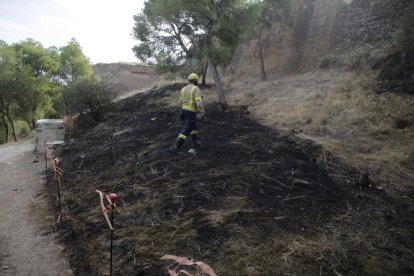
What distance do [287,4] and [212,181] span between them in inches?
813

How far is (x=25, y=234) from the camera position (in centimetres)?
596

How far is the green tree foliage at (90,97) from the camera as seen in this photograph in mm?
18172

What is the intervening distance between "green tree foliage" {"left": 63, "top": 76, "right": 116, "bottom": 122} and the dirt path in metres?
8.21

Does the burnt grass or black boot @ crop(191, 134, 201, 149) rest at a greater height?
black boot @ crop(191, 134, 201, 149)

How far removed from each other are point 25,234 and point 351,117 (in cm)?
1027

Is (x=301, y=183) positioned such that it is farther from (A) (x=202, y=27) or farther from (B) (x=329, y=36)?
(B) (x=329, y=36)

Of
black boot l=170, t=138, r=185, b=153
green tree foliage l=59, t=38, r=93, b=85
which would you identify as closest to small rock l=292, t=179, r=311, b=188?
black boot l=170, t=138, r=185, b=153

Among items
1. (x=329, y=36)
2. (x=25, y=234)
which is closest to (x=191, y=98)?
(x=25, y=234)

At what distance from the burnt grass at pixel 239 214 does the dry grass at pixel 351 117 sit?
1.01 m

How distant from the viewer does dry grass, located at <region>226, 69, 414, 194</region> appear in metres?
8.20

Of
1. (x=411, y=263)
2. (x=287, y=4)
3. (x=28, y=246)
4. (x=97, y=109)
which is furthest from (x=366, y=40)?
(x=28, y=246)

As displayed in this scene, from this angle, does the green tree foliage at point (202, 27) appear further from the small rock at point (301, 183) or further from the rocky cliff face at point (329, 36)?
the small rock at point (301, 183)

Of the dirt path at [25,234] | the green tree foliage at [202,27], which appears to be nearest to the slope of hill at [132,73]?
the green tree foliage at [202,27]

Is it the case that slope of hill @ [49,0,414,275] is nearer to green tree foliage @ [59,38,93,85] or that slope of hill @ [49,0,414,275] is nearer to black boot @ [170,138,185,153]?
black boot @ [170,138,185,153]
